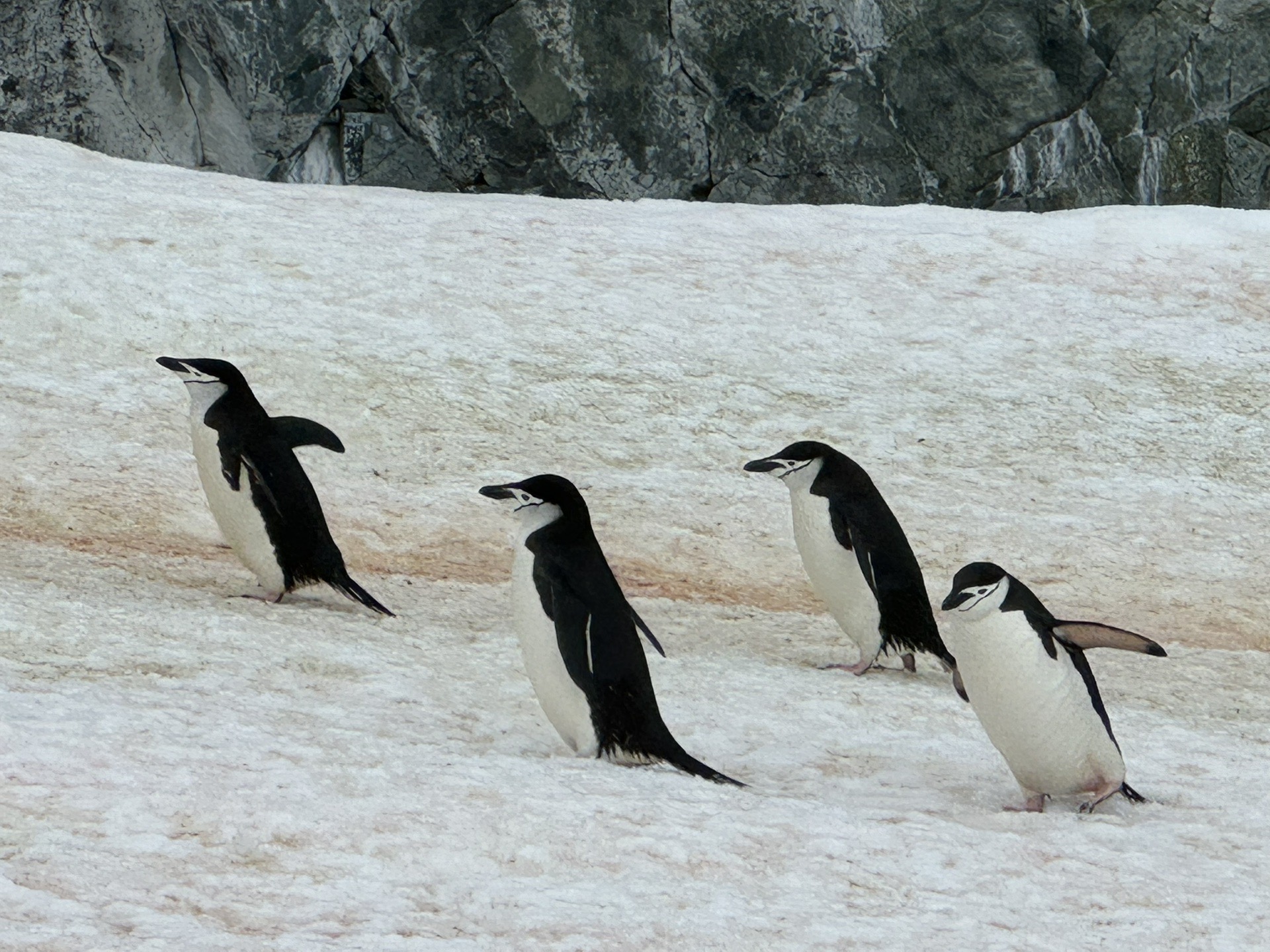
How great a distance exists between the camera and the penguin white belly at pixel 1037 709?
302 cm

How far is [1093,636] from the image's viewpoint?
3043 mm

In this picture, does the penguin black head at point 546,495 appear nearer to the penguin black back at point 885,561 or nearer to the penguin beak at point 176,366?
the penguin black back at point 885,561

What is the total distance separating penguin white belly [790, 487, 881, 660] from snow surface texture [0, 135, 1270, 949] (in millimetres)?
159

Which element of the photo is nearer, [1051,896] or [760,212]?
[1051,896]

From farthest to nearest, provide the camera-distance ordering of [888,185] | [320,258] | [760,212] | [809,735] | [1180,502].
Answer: [888,185]
[760,212]
[320,258]
[1180,502]
[809,735]

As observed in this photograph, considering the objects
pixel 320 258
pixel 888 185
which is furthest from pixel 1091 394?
pixel 888 185

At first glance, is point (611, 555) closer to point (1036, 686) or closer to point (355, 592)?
point (355, 592)

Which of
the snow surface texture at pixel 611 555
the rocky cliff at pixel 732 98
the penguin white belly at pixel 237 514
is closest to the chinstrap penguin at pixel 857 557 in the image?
the snow surface texture at pixel 611 555

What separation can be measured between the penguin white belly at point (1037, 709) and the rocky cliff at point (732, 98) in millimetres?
12905

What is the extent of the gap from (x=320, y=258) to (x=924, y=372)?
2879 millimetres

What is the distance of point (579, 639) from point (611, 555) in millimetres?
2130

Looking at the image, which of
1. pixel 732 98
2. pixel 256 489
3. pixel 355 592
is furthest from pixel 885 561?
pixel 732 98

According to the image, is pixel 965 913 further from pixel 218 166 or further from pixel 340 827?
pixel 218 166

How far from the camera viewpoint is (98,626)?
12.4 ft
